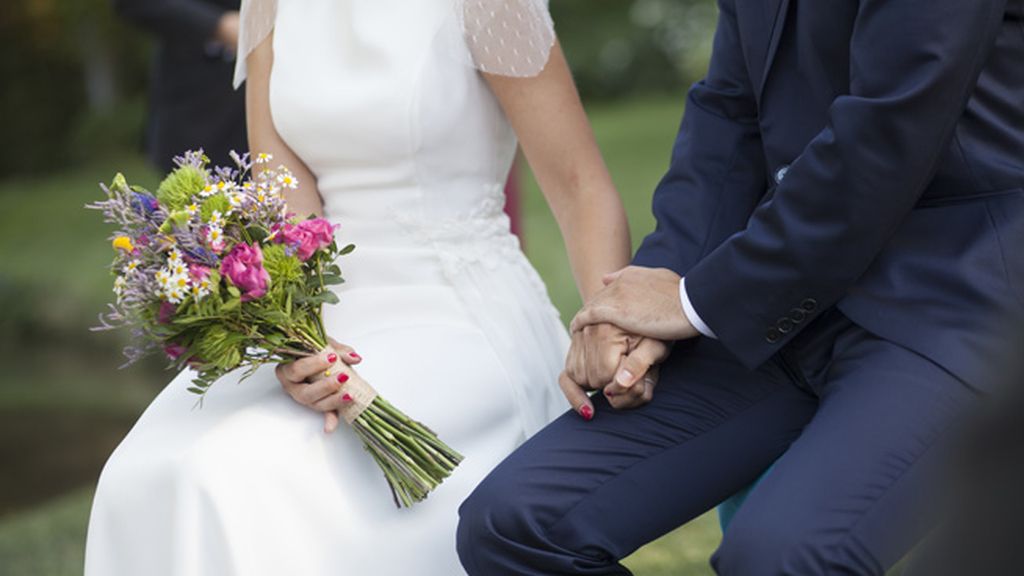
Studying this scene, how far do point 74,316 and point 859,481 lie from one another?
9.94 m

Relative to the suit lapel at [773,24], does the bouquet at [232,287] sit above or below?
below

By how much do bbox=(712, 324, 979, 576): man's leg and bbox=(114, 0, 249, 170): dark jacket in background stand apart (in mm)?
3071

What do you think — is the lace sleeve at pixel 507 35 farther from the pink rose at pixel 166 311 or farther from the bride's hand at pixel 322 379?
the pink rose at pixel 166 311

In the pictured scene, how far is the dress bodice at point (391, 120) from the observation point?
2.97 metres

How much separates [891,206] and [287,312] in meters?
1.10

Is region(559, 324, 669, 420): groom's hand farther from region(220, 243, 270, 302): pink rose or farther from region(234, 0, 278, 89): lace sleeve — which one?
region(234, 0, 278, 89): lace sleeve

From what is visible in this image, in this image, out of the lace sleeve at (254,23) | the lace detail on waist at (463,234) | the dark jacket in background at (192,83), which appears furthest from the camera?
the dark jacket in background at (192,83)

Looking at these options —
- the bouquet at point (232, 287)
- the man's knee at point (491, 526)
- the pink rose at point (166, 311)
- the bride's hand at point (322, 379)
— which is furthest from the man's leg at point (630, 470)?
the pink rose at point (166, 311)

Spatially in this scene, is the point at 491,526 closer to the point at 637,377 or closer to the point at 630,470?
the point at 630,470

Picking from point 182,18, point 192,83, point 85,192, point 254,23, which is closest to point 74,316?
point 85,192

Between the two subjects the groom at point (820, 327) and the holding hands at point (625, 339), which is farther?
the holding hands at point (625, 339)

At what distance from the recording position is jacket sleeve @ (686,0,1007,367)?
7.08 feet

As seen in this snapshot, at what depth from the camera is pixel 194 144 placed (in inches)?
195

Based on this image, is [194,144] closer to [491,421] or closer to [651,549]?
[651,549]
